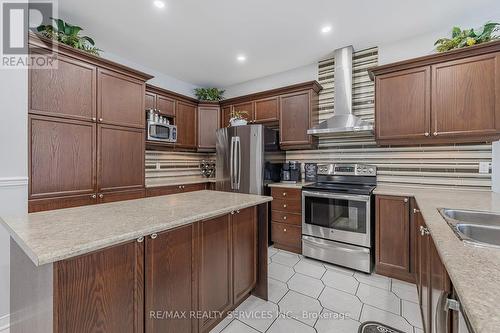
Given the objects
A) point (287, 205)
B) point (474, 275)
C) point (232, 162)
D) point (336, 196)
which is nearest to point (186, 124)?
point (232, 162)

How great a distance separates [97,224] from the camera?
3.76 feet

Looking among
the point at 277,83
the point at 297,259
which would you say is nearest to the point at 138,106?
the point at 277,83

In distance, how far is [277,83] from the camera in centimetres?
384

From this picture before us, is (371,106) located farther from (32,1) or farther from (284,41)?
(32,1)

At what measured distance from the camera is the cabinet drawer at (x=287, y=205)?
9.79 ft

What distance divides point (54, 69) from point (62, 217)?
169 centimetres

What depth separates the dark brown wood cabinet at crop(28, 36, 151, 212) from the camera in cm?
205

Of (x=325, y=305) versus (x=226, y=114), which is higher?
(x=226, y=114)

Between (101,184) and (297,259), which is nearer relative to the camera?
(101,184)

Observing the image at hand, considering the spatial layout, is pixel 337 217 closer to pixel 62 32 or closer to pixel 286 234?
pixel 286 234

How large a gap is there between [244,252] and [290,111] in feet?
7.36

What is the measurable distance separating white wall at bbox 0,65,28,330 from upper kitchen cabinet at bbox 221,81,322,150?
2.68 meters

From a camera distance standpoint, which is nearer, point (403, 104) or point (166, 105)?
point (403, 104)

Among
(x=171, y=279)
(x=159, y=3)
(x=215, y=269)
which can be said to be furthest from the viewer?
(x=159, y=3)
